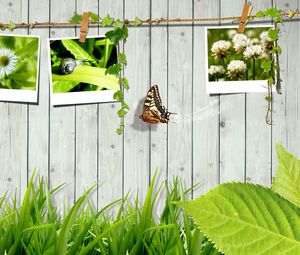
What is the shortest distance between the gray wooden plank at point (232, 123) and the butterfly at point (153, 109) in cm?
23

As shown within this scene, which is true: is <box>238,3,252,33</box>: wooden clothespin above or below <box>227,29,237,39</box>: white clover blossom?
above

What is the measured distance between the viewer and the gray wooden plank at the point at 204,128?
2.02 meters

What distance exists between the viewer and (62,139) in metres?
2.03

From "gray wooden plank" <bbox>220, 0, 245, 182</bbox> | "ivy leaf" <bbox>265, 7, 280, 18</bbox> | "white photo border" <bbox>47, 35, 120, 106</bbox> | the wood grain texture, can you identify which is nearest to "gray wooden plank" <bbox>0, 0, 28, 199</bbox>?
"white photo border" <bbox>47, 35, 120, 106</bbox>

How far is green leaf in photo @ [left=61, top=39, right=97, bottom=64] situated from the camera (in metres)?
2.01

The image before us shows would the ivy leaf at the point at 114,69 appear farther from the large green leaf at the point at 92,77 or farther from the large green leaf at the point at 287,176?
the large green leaf at the point at 287,176

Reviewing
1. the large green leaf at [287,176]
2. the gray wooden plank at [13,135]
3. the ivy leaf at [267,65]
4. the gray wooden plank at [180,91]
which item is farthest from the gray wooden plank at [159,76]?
the large green leaf at [287,176]

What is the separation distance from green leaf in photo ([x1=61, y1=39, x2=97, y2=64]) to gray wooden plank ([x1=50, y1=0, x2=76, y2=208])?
36 mm

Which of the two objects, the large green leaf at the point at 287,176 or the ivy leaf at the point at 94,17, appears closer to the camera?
the large green leaf at the point at 287,176

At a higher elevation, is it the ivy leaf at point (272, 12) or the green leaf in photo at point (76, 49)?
the ivy leaf at point (272, 12)

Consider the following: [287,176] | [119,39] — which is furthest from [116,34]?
[287,176]

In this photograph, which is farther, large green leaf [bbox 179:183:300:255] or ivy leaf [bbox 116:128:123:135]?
ivy leaf [bbox 116:128:123:135]

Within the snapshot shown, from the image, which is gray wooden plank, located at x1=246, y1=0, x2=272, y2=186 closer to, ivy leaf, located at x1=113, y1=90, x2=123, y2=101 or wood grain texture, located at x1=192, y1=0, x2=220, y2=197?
wood grain texture, located at x1=192, y1=0, x2=220, y2=197

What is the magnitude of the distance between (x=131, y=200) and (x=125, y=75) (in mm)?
465
